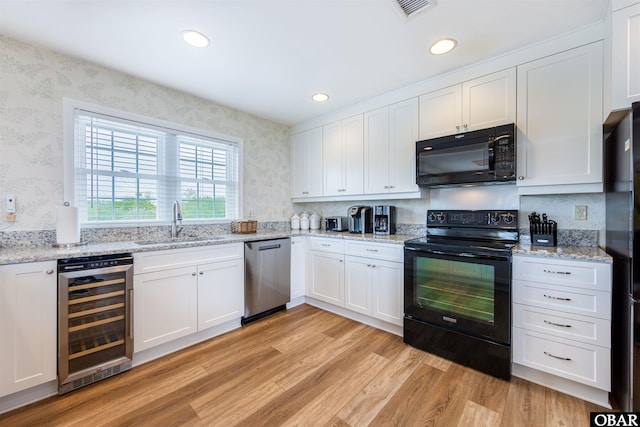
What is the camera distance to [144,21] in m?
1.77

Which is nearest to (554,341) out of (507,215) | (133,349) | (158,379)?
(507,215)

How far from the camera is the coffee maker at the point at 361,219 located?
3.18 m

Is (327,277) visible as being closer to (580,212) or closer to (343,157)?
(343,157)

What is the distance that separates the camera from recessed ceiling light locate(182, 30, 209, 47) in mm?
1869

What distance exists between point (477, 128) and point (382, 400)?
2.24m

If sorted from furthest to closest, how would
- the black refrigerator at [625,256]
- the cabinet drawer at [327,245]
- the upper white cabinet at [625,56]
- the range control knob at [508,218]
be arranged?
the cabinet drawer at [327,245] < the range control knob at [508,218] < the upper white cabinet at [625,56] < the black refrigerator at [625,256]

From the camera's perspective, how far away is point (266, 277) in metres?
2.91

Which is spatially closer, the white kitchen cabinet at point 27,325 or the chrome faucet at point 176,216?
the white kitchen cabinet at point 27,325

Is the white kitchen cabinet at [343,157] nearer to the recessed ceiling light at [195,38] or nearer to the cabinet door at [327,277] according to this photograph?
the cabinet door at [327,277]

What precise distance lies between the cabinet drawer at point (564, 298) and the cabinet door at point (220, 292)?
92.9 inches

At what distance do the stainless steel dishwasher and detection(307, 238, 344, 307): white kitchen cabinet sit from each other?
303mm

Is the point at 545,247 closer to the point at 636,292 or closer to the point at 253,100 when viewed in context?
the point at 636,292

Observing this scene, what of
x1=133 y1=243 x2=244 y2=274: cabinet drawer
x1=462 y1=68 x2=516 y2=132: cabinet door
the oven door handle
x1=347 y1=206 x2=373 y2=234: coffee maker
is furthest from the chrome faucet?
x1=462 y1=68 x2=516 y2=132: cabinet door

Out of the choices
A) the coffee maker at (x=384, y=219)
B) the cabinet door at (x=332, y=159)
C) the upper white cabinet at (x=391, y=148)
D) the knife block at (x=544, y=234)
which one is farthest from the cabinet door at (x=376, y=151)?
the knife block at (x=544, y=234)
